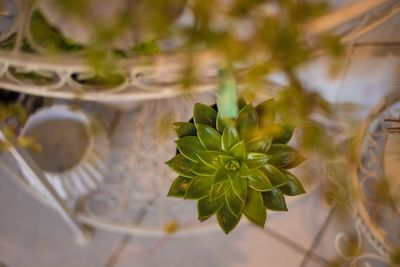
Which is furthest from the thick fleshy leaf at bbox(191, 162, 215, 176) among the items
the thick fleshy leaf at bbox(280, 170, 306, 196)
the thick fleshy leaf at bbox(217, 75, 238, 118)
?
the thick fleshy leaf at bbox(217, 75, 238, 118)

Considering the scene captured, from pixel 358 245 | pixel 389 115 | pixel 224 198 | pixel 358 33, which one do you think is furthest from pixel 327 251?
pixel 358 33

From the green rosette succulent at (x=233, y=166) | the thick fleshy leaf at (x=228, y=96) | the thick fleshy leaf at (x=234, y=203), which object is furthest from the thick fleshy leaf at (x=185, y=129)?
the thick fleshy leaf at (x=228, y=96)

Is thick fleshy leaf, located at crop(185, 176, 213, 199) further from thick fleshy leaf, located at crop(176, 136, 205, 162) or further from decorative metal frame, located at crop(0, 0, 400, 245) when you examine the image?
decorative metal frame, located at crop(0, 0, 400, 245)

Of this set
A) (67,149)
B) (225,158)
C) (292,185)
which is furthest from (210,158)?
(67,149)

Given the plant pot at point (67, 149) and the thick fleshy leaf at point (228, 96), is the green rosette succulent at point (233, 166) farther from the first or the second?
the plant pot at point (67, 149)

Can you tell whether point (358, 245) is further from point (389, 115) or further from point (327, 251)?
point (389, 115)

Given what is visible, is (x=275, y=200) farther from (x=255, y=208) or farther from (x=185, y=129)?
(x=185, y=129)
